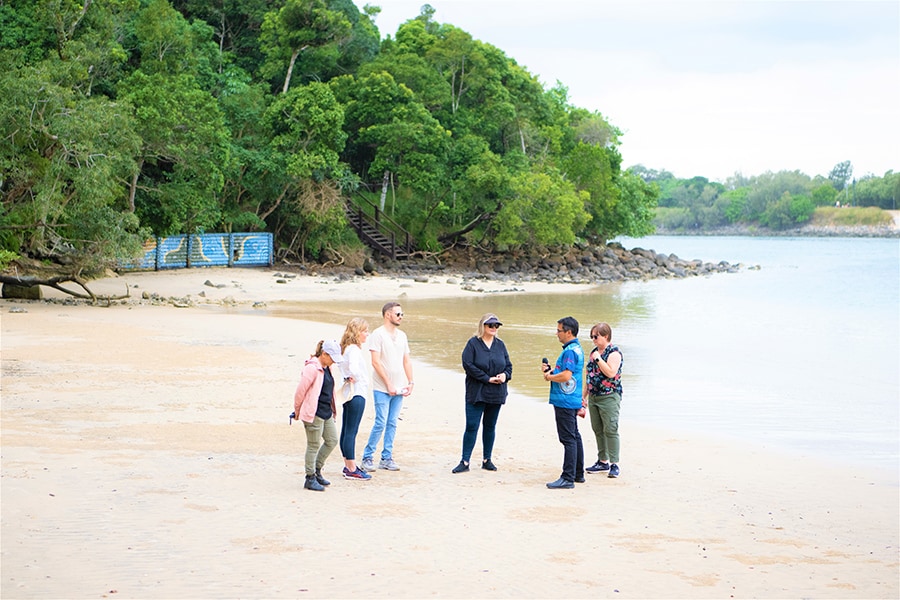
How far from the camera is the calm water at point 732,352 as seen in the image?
13.9 m

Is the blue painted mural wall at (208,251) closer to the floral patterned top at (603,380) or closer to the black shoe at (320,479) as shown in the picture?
the black shoe at (320,479)

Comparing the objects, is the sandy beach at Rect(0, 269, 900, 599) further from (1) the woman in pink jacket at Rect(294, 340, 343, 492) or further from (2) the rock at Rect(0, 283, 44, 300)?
(2) the rock at Rect(0, 283, 44, 300)

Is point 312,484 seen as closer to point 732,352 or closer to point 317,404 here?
point 317,404

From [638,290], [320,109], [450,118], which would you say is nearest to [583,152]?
[450,118]

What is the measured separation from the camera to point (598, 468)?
9.91m

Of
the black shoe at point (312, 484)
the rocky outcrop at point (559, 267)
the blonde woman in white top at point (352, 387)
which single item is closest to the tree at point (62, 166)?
the blonde woman in white top at point (352, 387)

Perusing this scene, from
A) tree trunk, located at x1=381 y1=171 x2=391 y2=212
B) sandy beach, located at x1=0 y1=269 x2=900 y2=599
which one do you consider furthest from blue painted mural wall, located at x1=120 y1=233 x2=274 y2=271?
sandy beach, located at x1=0 y1=269 x2=900 y2=599

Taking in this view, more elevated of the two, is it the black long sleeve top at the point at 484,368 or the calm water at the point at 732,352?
the black long sleeve top at the point at 484,368

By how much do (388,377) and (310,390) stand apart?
3.45 feet

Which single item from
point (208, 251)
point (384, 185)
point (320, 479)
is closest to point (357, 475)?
point (320, 479)

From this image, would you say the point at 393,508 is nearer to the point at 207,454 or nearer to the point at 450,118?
the point at 207,454

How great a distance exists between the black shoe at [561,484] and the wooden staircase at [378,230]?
124 ft

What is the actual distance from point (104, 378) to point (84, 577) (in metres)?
8.39

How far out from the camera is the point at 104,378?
14.2 metres
